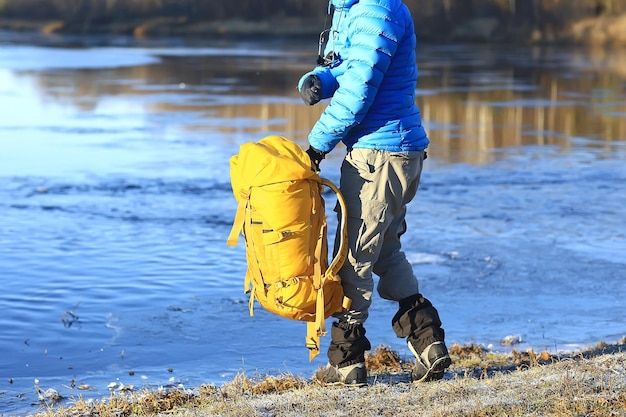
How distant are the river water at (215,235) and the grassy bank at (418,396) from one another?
0.58m

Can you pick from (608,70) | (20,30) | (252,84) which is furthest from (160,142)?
(20,30)

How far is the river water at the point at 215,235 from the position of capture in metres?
6.01

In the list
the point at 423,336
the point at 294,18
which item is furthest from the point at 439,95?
the point at 294,18

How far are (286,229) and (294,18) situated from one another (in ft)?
156

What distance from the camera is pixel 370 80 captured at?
4484mm

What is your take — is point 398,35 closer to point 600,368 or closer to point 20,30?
point 600,368

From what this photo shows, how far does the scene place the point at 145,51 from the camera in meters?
35.9

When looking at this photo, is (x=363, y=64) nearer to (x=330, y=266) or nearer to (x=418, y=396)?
(x=330, y=266)

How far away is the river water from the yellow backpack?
36.0 inches

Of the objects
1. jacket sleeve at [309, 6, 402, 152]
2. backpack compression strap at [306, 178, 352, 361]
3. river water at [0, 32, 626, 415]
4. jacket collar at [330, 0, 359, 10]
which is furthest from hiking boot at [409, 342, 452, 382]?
jacket collar at [330, 0, 359, 10]

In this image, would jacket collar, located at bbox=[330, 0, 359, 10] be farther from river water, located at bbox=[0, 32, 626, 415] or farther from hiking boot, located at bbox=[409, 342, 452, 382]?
river water, located at bbox=[0, 32, 626, 415]

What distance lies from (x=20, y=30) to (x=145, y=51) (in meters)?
22.0

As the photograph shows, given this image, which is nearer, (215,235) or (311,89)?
(311,89)


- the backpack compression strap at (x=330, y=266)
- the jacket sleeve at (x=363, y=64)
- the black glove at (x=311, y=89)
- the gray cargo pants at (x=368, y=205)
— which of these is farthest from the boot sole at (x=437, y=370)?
the black glove at (x=311, y=89)
